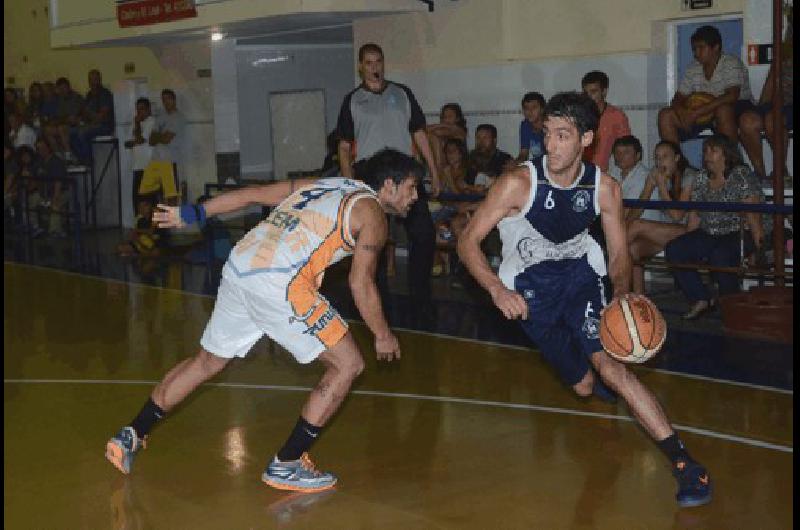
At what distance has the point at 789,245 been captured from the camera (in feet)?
38.4

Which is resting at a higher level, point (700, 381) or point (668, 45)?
point (668, 45)

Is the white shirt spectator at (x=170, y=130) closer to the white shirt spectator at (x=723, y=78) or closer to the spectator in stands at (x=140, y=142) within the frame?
the spectator in stands at (x=140, y=142)

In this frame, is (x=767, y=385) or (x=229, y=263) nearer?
(x=229, y=263)

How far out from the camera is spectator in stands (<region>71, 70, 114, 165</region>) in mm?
21516

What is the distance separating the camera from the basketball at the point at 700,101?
12.9 m

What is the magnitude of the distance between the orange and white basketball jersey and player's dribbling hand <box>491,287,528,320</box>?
0.82 metres

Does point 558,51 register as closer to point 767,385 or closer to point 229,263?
point 767,385

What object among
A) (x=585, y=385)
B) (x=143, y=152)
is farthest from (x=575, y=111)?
(x=143, y=152)

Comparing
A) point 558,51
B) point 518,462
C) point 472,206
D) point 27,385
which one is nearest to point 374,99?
point 472,206

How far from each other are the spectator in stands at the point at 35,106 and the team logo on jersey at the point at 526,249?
16687 mm

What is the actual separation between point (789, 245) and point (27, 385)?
255 inches

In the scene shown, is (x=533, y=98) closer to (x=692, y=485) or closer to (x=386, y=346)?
(x=386, y=346)

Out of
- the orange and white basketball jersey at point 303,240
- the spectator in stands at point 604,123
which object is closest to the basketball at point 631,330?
the orange and white basketball jersey at point 303,240

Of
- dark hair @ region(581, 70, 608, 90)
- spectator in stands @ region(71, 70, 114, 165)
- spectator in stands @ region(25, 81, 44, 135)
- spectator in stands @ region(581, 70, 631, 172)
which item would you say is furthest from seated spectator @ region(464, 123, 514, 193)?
Answer: spectator in stands @ region(25, 81, 44, 135)
